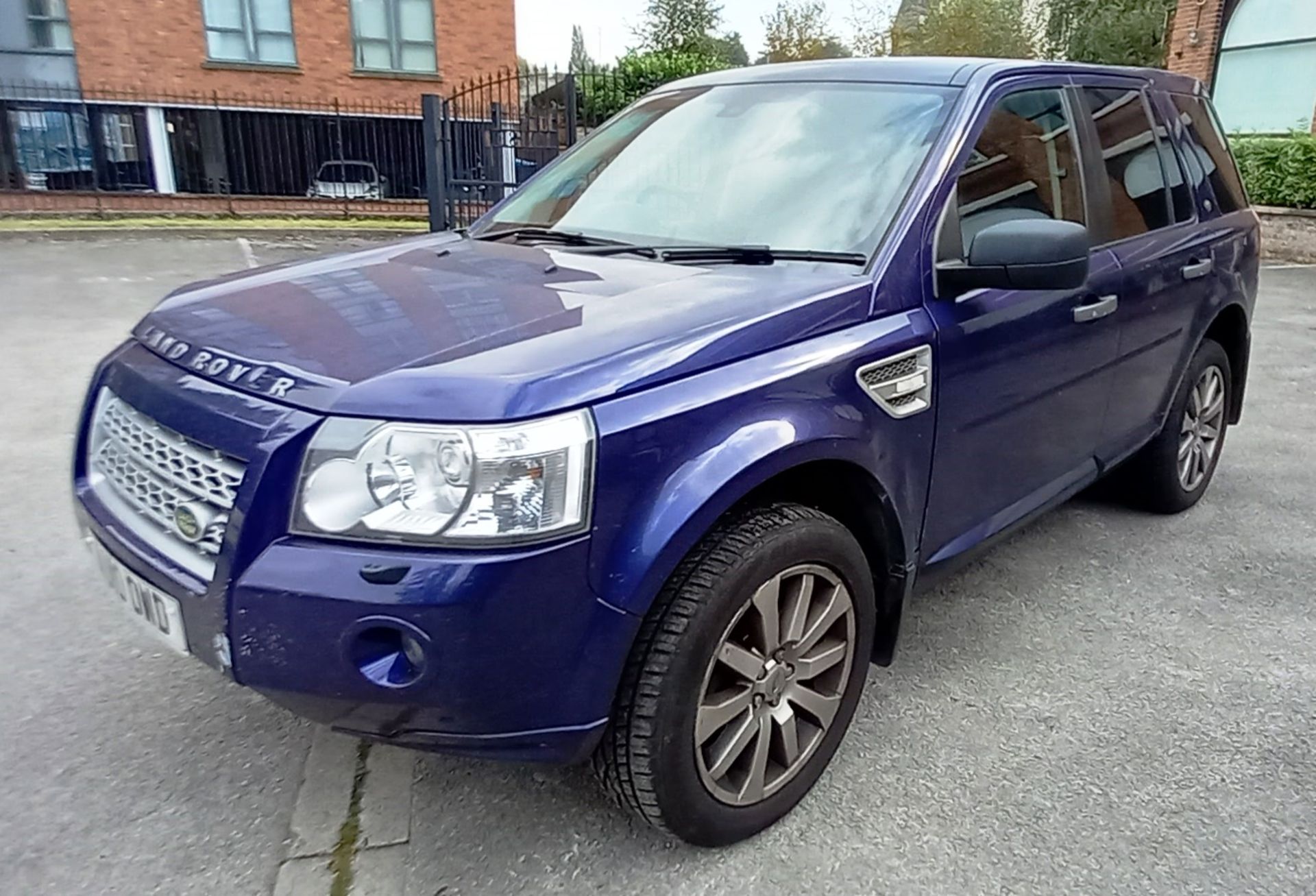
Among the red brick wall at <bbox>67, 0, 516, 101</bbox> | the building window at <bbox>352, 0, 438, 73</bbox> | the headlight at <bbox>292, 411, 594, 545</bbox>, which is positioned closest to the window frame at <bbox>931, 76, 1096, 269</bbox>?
the headlight at <bbox>292, 411, 594, 545</bbox>

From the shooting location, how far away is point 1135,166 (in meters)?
3.61

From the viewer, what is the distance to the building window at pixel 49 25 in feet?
59.5

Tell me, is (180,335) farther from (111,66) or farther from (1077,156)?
(111,66)

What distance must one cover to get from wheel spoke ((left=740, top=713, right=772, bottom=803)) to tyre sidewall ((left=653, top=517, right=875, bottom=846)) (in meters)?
0.03

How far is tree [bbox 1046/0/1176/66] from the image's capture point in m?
25.5

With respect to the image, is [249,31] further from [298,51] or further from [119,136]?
[119,136]

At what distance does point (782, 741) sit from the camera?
2318mm

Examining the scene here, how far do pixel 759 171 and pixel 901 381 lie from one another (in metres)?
0.87

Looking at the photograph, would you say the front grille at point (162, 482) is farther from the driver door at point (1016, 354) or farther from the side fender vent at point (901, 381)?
the driver door at point (1016, 354)

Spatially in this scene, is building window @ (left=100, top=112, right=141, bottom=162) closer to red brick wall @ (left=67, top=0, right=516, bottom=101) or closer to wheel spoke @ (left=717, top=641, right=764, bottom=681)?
red brick wall @ (left=67, top=0, right=516, bottom=101)

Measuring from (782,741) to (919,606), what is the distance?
134cm

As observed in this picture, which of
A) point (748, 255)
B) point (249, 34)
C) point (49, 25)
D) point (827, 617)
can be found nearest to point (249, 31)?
point (249, 34)

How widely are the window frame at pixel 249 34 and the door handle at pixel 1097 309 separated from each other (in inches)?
763

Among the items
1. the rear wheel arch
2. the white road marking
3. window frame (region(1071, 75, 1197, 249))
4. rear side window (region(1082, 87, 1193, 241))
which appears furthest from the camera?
the white road marking
